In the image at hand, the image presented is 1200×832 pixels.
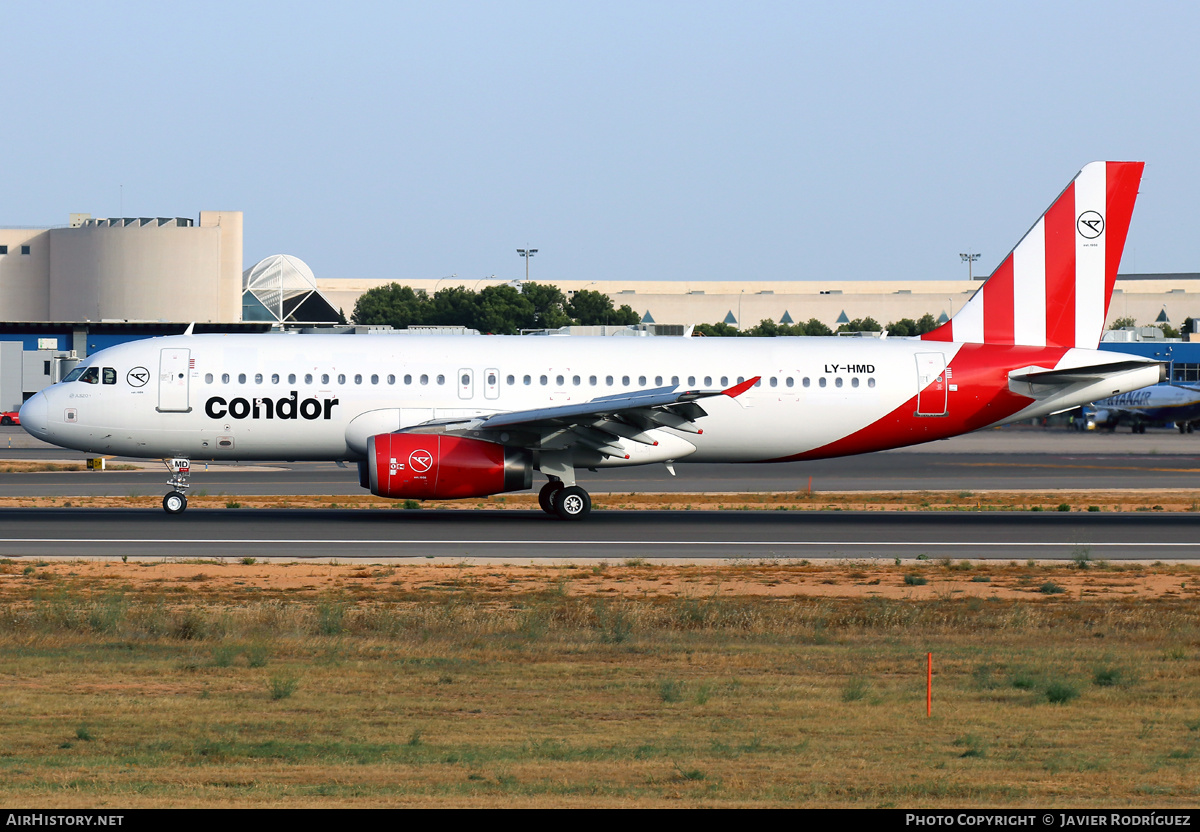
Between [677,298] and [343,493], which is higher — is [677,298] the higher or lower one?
the higher one

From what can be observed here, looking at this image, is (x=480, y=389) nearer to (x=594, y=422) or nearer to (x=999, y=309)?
(x=594, y=422)

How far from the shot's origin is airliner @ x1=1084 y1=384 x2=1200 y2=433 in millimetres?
88000

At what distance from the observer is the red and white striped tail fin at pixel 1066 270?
3306 cm

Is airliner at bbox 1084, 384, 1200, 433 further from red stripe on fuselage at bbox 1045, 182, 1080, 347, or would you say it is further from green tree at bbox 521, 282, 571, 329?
green tree at bbox 521, 282, 571, 329

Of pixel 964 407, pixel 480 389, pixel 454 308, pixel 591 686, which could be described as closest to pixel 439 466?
pixel 480 389

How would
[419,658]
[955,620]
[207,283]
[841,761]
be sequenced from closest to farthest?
[841,761] < [419,658] < [955,620] < [207,283]

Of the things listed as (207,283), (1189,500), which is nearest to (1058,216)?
(1189,500)

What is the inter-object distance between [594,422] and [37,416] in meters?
13.1

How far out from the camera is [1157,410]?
8881 centimetres

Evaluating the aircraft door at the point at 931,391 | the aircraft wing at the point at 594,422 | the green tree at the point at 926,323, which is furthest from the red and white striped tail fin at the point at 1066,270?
the green tree at the point at 926,323

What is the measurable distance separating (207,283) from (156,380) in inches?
3606

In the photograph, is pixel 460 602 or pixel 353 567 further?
pixel 353 567

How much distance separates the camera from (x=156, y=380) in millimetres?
30859

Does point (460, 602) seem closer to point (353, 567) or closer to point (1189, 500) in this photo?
point (353, 567)
